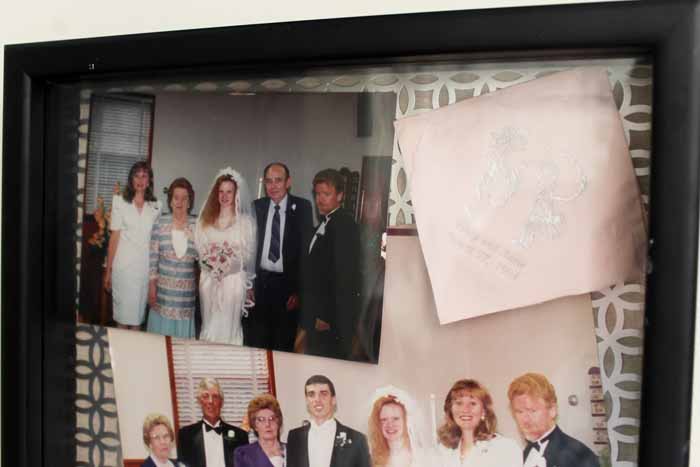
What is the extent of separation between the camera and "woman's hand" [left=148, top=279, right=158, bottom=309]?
468mm

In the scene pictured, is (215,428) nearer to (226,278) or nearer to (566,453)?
(226,278)

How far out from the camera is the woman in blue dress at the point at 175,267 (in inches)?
18.0

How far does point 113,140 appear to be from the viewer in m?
0.48

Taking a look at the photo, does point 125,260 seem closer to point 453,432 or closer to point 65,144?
point 65,144

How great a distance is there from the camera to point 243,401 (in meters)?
0.45

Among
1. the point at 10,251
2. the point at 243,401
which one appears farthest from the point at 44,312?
the point at 243,401

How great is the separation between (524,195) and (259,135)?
17 cm

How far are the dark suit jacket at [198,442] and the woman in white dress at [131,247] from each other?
79 millimetres

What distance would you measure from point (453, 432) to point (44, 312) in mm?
291

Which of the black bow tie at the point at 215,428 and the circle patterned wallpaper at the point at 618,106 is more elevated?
the circle patterned wallpaper at the point at 618,106

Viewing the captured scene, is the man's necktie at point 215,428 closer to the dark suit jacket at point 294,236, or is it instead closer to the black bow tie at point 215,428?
the black bow tie at point 215,428

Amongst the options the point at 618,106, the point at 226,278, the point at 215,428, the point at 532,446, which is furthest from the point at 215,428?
the point at 618,106

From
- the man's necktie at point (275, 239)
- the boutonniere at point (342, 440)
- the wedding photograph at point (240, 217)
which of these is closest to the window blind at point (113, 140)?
the wedding photograph at point (240, 217)

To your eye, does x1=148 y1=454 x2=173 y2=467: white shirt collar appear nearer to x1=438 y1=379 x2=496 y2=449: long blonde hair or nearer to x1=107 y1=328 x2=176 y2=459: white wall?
x1=107 y1=328 x2=176 y2=459: white wall
